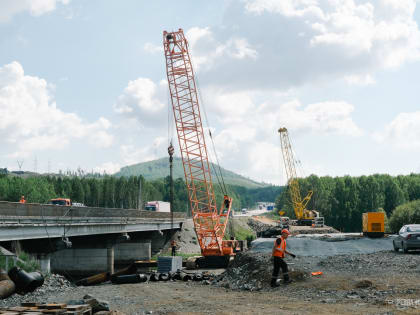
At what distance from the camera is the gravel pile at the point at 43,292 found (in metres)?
17.4

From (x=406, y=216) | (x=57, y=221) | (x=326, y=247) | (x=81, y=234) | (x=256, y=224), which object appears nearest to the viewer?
(x=326, y=247)

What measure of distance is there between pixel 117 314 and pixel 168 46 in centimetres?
4019

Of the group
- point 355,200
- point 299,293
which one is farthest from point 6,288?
point 355,200

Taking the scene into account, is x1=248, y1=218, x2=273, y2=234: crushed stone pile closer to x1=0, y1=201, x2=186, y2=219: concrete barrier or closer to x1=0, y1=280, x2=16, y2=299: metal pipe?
x1=0, y1=201, x2=186, y2=219: concrete barrier

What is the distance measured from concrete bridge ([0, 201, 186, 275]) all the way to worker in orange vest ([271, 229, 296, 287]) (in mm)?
15294

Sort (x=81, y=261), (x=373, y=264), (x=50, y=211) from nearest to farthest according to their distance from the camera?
(x=373, y=264) < (x=50, y=211) < (x=81, y=261)

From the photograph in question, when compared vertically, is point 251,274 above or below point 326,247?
below

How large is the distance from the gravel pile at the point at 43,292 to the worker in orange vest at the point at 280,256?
884 centimetres

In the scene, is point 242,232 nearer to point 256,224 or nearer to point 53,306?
point 256,224

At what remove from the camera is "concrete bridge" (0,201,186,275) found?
28062mm

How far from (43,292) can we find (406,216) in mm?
55308

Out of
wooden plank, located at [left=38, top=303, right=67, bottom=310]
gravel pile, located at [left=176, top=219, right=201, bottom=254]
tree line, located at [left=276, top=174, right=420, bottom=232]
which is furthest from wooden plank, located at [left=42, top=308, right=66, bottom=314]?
tree line, located at [left=276, top=174, right=420, bottom=232]

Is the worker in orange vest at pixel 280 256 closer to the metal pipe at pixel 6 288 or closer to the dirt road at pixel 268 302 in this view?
the dirt road at pixel 268 302

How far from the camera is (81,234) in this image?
3694 cm
